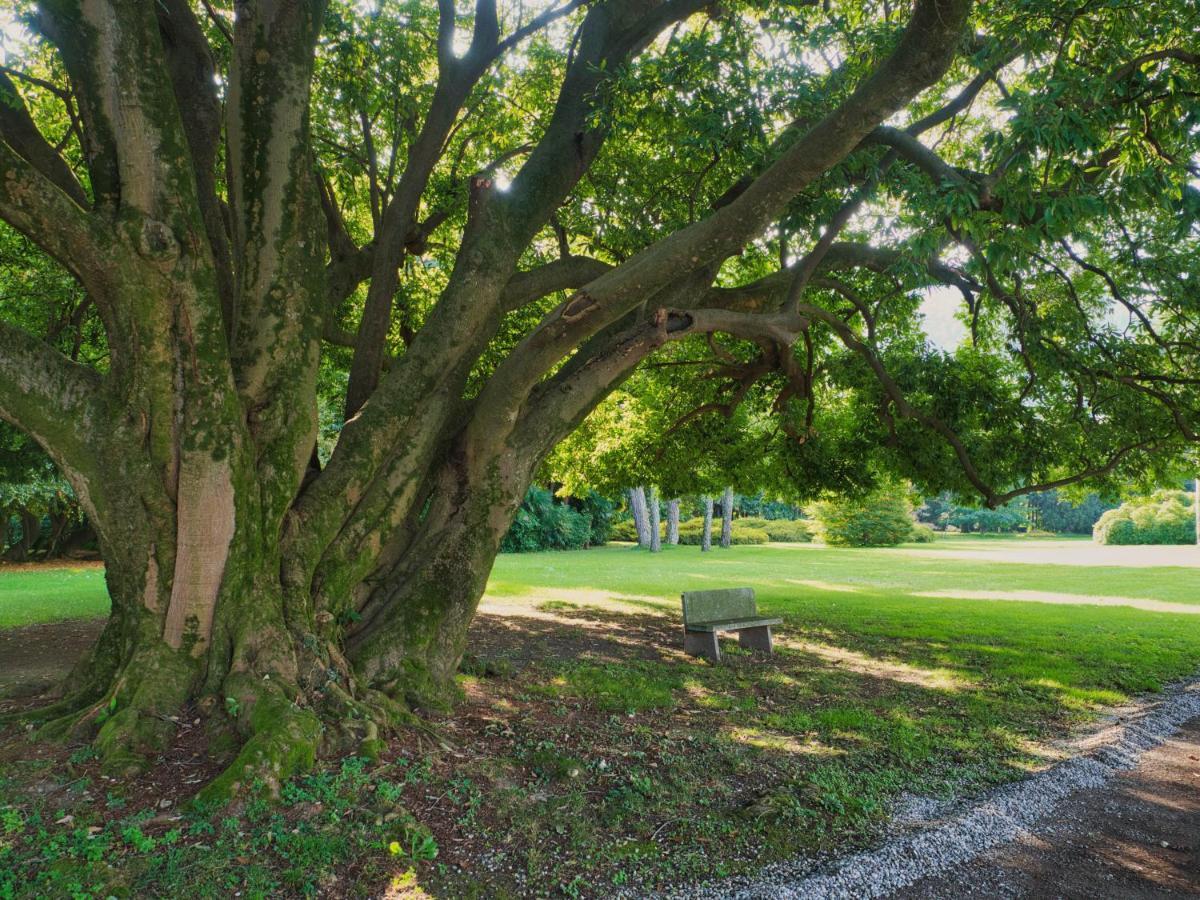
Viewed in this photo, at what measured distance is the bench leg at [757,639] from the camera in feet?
31.6

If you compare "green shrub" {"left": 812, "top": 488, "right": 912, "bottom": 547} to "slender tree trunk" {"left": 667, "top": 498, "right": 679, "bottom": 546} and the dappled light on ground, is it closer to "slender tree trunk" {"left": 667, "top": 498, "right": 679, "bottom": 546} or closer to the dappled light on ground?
"slender tree trunk" {"left": 667, "top": 498, "right": 679, "bottom": 546}

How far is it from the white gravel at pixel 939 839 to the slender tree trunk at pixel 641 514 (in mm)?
31934

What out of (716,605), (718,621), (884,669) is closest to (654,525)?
(716,605)

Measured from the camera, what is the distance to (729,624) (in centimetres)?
922

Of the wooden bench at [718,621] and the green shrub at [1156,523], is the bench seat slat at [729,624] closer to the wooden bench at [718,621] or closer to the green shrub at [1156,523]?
the wooden bench at [718,621]

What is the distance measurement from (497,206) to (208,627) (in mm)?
4160

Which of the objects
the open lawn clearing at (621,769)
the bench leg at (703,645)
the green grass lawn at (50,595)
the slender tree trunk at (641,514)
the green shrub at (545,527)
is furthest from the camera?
the slender tree trunk at (641,514)

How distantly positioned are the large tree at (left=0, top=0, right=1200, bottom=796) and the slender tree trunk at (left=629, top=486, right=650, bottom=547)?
28358mm

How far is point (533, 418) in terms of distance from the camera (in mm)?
6656

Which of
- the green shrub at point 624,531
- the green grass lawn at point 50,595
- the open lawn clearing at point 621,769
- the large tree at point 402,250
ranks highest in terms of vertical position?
the large tree at point 402,250

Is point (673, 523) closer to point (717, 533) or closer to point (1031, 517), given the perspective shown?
point (717, 533)

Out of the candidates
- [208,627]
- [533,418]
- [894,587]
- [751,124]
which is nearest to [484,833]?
[208,627]

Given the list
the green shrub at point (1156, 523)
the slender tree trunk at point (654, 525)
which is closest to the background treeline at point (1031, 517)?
the green shrub at point (1156, 523)

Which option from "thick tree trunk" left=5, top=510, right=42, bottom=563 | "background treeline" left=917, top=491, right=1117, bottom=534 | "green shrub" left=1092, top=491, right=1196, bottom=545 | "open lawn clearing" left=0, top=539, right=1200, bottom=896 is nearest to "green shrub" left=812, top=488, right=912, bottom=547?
"green shrub" left=1092, top=491, right=1196, bottom=545
